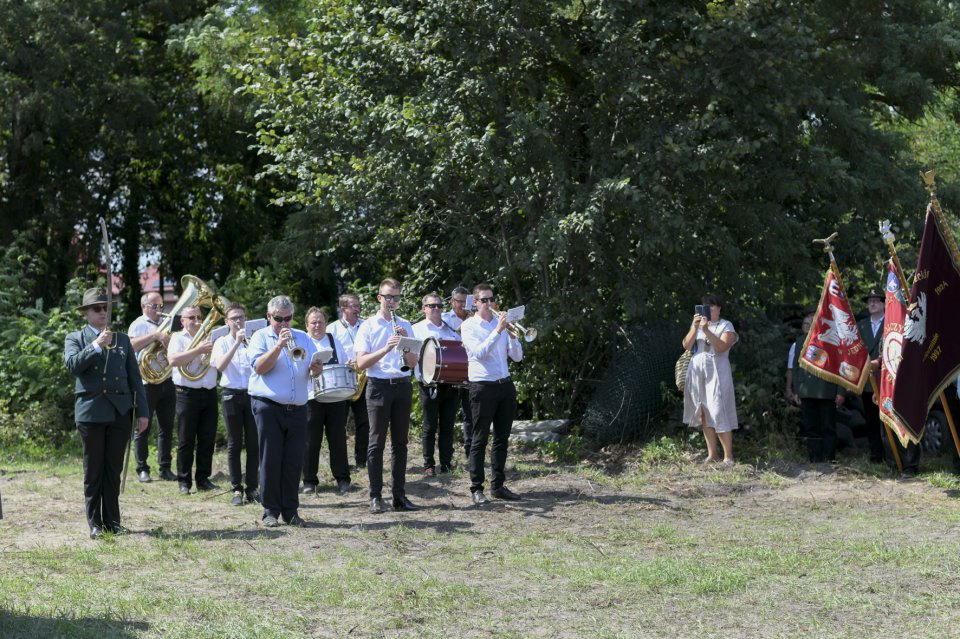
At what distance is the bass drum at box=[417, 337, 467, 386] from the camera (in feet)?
37.6

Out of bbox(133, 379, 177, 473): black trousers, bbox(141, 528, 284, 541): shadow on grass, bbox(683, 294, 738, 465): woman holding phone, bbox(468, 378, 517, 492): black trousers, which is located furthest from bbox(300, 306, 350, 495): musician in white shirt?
bbox(683, 294, 738, 465): woman holding phone

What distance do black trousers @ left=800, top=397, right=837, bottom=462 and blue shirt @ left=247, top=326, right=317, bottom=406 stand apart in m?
6.08

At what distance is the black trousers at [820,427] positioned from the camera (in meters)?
12.8

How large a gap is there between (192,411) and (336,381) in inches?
92.9

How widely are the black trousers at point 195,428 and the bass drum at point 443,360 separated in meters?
2.40

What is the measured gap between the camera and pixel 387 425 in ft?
34.4

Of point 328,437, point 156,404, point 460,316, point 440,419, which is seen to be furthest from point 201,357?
point 460,316

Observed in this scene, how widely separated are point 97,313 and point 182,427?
284 cm

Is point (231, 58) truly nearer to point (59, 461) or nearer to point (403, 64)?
point (403, 64)

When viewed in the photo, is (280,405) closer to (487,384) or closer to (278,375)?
(278,375)

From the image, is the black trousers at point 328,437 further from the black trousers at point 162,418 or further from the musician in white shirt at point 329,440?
the black trousers at point 162,418

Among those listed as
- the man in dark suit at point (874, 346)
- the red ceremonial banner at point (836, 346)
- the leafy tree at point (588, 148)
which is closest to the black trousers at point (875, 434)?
the man in dark suit at point (874, 346)

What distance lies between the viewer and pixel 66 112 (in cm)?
1903

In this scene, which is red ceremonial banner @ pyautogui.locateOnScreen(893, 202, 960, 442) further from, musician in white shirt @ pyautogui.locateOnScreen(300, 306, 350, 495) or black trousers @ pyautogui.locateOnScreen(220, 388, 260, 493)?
black trousers @ pyautogui.locateOnScreen(220, 388, 260, 493)
